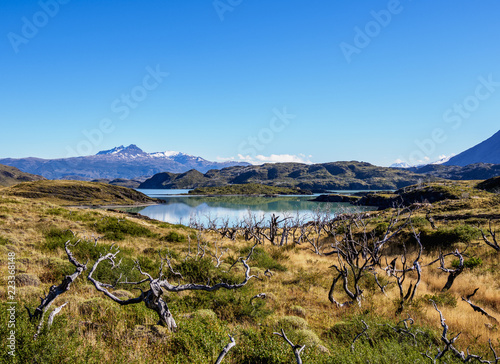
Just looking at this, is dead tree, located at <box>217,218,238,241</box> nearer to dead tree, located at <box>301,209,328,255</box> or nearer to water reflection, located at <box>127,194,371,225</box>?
water reflection, located at <box>127,194,371,225</box>

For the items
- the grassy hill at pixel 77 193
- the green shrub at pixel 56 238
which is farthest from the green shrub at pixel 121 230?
the grassy hill at pixel 77 193

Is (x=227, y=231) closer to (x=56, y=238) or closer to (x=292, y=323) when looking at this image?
(x=56, y=238)

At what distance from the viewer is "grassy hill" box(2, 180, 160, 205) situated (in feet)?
352

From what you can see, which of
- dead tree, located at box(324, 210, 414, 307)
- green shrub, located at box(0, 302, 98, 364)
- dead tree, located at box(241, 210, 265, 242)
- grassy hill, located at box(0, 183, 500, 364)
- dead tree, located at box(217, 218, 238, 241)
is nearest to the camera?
green shrub, located at box(0, 302, 98, 364)

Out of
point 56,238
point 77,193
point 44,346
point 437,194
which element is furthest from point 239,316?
point 77,193

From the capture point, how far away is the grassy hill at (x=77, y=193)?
107 meters

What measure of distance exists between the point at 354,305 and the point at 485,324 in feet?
11.5

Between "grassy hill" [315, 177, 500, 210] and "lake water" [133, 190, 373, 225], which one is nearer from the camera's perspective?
"lake water" [133, 190, 373, 225]

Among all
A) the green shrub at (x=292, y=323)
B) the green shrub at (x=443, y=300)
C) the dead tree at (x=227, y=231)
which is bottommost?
the dead tree at (x=227, y=231)

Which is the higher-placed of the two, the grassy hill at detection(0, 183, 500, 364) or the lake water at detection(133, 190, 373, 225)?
the grassy hill at detection(0, 183, 500, 364)

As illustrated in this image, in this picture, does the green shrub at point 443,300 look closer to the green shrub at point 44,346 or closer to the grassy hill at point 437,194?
the green shrub at point 44,346

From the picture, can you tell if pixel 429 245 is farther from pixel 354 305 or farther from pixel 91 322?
pixel 91 322

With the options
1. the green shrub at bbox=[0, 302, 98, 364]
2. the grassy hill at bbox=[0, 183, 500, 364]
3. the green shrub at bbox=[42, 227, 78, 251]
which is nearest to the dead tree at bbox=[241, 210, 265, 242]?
the grassy hill at bbox=[0, 183, 500, 364]

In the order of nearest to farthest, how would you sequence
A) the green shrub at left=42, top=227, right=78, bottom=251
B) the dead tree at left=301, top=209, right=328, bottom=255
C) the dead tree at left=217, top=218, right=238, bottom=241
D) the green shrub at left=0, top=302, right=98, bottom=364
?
the green shrub at left=0, top=302, right=98, bottom=364
the green shrub at left=42, top=227, right=78, bottom=251
the dead tree at left=301, top=209, right=328, bottom=255
the dead tree at left=217, top=218, right=238, bottom=241
